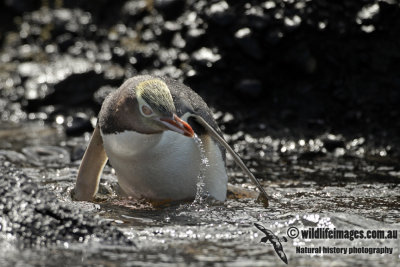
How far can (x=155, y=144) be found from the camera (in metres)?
4.23

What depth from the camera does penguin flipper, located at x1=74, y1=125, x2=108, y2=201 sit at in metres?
4.81

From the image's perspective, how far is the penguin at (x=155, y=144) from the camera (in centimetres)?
411

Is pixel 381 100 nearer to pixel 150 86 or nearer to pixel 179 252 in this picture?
pixel 150 86

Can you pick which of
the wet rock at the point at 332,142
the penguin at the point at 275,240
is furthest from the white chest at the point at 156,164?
the wet rock at the point at 332,142

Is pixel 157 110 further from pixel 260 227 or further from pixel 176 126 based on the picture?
pixel 260 227

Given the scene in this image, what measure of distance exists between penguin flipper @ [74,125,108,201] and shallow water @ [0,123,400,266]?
0.10m

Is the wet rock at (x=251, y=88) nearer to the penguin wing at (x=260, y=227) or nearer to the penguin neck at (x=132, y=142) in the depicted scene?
the penguin neck at (x=132, y=142)

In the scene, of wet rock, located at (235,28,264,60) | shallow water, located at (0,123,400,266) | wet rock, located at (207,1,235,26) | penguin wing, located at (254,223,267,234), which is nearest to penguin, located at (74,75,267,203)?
shallow water, located at (0,123,400,266)

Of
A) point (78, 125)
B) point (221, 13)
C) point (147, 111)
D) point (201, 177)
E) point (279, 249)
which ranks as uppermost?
point (221, 13)

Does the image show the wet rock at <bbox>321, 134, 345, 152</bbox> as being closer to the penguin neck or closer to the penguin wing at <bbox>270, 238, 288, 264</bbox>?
the penguin neck

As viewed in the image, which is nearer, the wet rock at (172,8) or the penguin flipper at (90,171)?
the penguin flipper at (90,171)

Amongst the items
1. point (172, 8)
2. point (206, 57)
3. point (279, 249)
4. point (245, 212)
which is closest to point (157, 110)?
point (245, 212)

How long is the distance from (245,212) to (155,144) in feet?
2.21

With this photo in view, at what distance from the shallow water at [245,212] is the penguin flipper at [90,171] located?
10 centimetres
